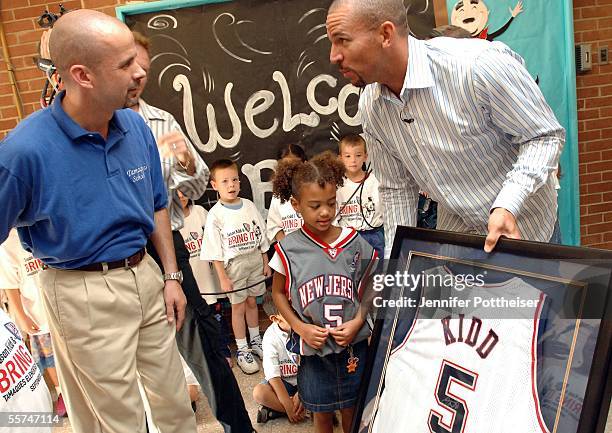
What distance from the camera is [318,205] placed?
1930 millimetres

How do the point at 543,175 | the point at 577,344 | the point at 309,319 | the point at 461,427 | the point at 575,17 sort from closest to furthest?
the point at 577,344, the point at 461,427, the point at 543,175, the point at 309,319, the point at 575,17

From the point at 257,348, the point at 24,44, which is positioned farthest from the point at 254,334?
the point at 24,44

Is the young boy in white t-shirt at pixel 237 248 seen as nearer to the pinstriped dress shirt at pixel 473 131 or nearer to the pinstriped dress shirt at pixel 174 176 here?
the pinstriped dress shirt at pixel 174 176

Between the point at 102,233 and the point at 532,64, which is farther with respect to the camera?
the point at 532,64

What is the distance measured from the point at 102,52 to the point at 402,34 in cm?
86

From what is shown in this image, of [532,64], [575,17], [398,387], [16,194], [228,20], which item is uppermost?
[228,20]

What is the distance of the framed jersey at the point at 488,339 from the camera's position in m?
1.05

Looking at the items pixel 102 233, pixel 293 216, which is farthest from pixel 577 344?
pixel 293 216

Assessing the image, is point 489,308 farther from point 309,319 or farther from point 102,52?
point 102,52

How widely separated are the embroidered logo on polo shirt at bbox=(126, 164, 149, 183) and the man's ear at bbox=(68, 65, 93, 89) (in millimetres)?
295

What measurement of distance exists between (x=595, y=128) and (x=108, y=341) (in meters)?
3.66

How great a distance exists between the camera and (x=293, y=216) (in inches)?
137

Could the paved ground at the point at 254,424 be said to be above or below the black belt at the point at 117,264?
below

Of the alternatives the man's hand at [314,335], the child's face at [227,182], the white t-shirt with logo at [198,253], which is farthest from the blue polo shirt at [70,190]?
the white t-shirt with logo at [198,253]
